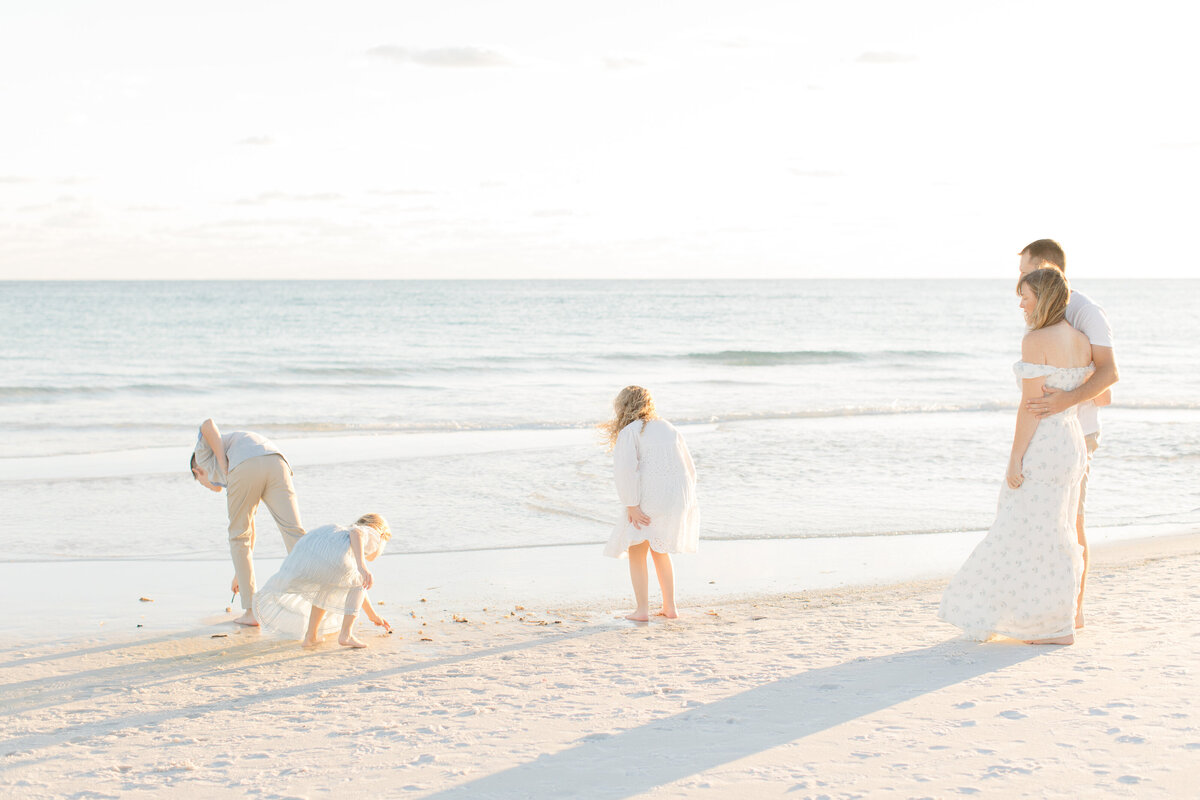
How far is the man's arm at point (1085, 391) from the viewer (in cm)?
472

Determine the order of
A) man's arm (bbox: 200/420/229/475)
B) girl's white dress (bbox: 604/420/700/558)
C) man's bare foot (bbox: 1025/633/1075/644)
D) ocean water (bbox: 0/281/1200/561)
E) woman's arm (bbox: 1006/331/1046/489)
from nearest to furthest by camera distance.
Answer: 1. woman's arm (bbox: 1006/331/1046/489)
2. man's bare foot (bbox: 1025/633/1075/644)
3. man's arm (bbox: 200/420/229/475)
4. girl's white dress (bbox: 604/420/700/558)
5. ocean water (bbox: 0/281/1200/561)

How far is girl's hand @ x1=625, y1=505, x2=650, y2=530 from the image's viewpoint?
584 centimetres

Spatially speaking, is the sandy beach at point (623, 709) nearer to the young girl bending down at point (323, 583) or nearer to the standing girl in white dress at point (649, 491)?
the young girl bending down at point (323, 583)

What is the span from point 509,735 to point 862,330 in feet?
138

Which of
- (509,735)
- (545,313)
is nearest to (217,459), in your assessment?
(509,735)

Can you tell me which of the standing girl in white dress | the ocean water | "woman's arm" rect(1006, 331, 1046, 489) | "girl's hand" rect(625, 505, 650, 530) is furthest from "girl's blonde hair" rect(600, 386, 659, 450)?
"woman's arm" rect(1006, 331, 1046, 489)

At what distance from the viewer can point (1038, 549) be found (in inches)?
194

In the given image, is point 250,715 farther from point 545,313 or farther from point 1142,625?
point 545,313

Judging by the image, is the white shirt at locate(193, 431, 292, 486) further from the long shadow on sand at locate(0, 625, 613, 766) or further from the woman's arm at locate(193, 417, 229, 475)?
the long shadow on sand at locate(0, 625, 613, 766)

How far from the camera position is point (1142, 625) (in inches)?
211

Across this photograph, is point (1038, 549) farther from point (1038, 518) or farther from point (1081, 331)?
point (1081, 331)

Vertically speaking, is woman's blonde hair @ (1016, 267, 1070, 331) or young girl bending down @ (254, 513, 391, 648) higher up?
woman's blonde hair @ (1016, 267, 1070, 331)

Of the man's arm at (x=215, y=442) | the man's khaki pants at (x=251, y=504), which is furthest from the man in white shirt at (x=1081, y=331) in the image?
the man's arm at (x=215, y=442)

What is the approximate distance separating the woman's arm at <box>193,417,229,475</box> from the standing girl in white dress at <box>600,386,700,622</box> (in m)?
2.19
